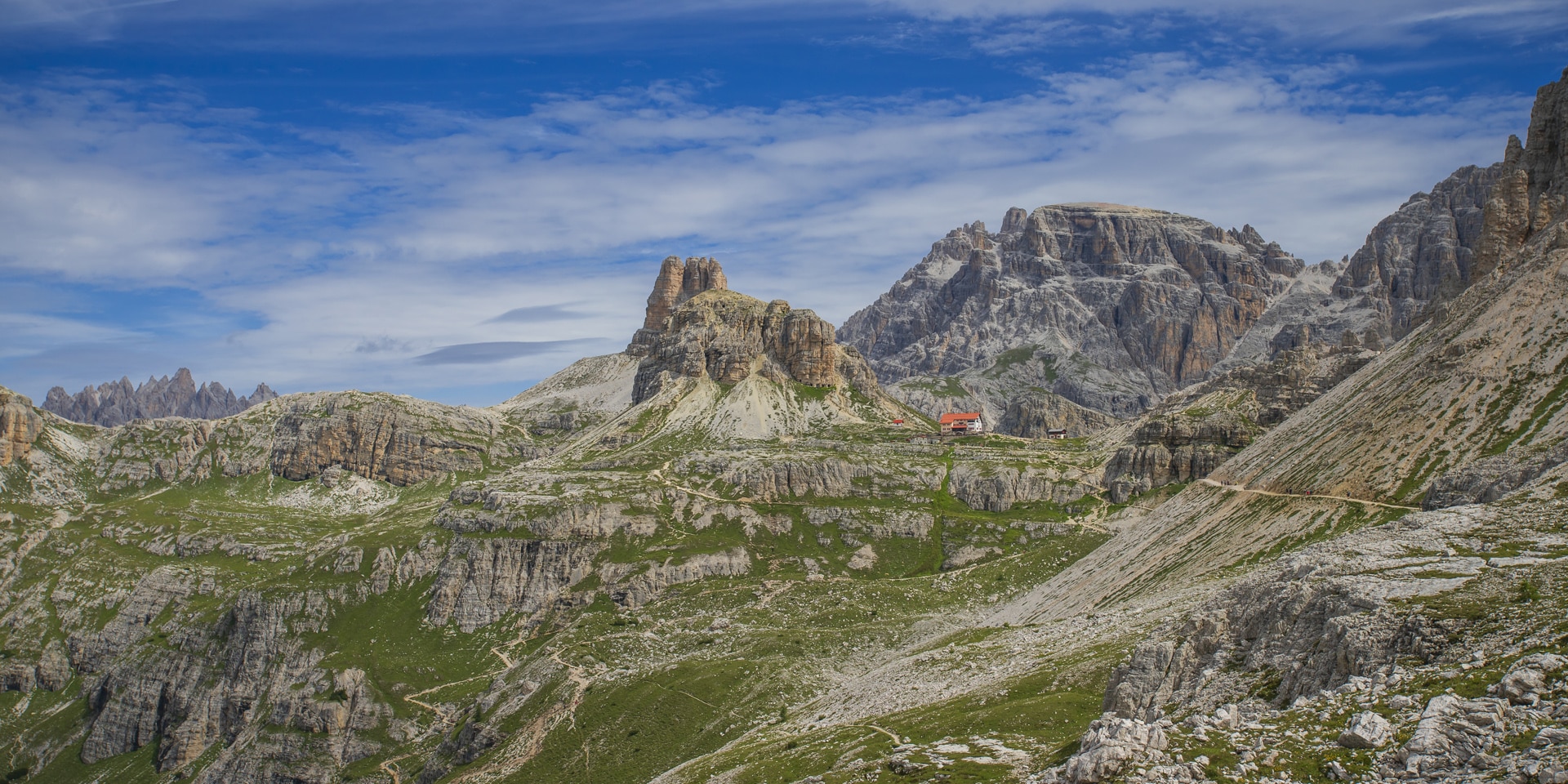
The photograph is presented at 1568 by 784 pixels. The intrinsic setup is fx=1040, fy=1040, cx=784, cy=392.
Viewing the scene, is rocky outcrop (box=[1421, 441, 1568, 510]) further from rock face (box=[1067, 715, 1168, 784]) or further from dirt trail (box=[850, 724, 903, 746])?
rock face (box=[1067, 715, 1168, 784])

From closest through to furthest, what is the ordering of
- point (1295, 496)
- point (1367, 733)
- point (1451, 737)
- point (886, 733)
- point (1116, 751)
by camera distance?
point (1451, 737) < point (1367, 733) < point (1116, 751) < point (886, 733) < point (1295, 496)

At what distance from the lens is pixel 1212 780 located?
38.2 m

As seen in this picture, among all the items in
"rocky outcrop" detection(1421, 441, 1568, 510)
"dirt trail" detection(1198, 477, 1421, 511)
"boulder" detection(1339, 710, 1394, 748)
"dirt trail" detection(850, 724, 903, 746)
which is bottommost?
"dirt trail" detection(850, 724, 903, 746)

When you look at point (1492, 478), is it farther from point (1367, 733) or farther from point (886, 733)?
point (1367, 733)

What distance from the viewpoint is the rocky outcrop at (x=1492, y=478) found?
76500mm

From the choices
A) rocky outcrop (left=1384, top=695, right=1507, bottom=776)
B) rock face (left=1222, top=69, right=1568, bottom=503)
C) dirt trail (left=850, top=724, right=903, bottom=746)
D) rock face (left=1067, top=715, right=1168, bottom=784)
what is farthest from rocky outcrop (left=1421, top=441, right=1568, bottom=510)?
rock face (left=1067, top=715, right=1168, bottom=784)

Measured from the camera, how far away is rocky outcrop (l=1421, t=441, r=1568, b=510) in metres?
76.5

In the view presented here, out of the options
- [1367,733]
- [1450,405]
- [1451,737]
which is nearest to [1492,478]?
[1450,405]

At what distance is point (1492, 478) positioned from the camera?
84562 mm

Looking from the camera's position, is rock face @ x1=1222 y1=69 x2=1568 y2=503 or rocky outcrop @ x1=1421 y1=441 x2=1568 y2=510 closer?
rocky outcrop @ x1=1421 y1=441 x2=1568 y2=510

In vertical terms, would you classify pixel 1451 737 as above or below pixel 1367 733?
above

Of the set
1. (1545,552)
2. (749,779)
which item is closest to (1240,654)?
(1545,552)

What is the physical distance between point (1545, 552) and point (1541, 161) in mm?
182346

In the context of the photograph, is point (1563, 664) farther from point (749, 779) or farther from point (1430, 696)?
point (749, 779)
